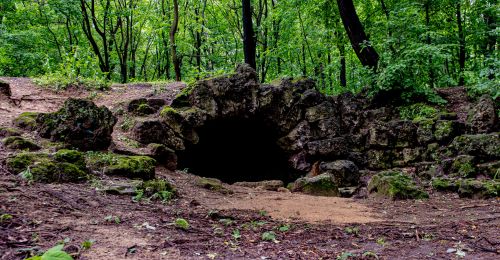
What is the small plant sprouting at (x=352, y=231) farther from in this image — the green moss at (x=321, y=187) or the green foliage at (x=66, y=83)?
the green foliage at (x=66, y=83)

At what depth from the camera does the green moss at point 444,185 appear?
816cm

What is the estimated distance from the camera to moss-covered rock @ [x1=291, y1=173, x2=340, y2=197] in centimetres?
888

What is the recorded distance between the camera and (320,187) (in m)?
8.93

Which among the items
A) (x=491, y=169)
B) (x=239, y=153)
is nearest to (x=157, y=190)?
(x=239, y=153)

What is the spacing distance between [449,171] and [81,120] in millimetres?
9232

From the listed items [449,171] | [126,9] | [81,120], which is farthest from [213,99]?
[126,9]

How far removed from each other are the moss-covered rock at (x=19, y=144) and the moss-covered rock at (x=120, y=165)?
95 centimetres

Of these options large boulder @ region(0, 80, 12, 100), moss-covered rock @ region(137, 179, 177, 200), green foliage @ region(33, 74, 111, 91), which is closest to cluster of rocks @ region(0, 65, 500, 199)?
moss-covered rock @ region(137, 179, 177, 200)

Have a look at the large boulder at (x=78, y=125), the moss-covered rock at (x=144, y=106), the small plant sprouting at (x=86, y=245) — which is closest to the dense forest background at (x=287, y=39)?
the moss-covered rock at (x=144, y=106)

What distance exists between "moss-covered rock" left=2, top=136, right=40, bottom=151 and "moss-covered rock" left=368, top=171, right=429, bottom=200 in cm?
749

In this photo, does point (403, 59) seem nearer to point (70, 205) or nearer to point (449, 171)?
point (449, 171)

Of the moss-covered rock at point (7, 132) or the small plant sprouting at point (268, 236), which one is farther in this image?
the moss-covered rock at point (7, 132)

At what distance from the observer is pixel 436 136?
10.1 metres

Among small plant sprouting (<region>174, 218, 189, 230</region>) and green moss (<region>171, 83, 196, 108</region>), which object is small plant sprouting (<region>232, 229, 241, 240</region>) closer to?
small plant sprouting (<region>174, 218, 189, 230</region>)
